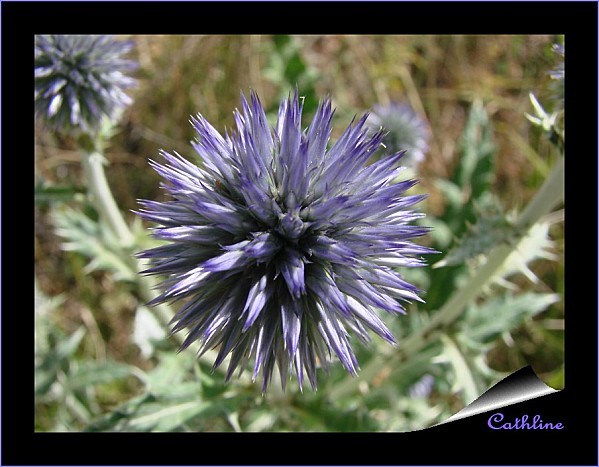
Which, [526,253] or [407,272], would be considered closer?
[526,253]

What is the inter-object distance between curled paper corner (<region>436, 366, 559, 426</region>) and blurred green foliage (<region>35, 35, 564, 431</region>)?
5 centimetres

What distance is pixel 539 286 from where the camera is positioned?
3.60m

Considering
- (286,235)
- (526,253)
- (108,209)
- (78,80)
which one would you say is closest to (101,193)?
(108,209)

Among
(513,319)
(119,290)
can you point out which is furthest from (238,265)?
(119,290)

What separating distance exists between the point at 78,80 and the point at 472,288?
1.82 metres

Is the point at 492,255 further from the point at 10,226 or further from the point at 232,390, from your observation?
the point at 10,226

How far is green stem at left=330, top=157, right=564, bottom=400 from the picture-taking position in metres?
2.02

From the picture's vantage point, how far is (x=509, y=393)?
7.00 ft

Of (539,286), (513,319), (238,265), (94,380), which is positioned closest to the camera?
(238,265)

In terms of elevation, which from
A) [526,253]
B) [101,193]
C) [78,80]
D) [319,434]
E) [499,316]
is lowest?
[319,434]

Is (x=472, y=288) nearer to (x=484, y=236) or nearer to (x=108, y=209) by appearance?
(x=484, y=236)

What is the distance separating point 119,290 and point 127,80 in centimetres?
186

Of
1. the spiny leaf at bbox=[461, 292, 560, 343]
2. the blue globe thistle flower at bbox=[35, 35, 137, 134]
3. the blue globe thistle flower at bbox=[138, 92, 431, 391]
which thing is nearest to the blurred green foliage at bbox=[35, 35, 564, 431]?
the spiny leaf at bbox=[461, 292, 560, 343]

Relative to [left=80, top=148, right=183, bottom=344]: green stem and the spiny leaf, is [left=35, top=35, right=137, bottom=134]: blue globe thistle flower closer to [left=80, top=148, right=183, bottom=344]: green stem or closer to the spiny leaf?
[left=80, top=148, right=183, bottom=344]: green stem
